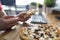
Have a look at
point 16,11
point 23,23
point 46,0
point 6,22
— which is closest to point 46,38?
point 6,22

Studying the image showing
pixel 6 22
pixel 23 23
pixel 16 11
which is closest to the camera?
pixel 6 22

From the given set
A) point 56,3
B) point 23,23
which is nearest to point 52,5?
point 56,3

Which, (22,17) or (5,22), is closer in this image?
(5,22)

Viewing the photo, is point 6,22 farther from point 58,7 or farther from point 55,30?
point 58,7

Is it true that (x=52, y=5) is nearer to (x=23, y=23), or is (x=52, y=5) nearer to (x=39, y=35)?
(x=23, y=23)

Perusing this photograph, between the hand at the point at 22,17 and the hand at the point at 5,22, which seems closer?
the hand at the point at 5,22

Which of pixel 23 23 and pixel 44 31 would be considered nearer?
pixel 44 31

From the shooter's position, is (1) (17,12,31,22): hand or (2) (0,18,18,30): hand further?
(1) (17,12,31,22): hand

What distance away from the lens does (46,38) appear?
Answer: 90cm

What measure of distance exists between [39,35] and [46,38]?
0.06 m

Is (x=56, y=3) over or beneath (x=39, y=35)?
over

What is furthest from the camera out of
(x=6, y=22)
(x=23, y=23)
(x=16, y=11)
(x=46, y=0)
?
(x=16, y=11)

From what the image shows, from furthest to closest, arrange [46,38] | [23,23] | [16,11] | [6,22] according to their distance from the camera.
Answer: [16,11], [23,23], [6,22], [46,38]

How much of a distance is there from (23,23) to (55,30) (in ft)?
2.05
